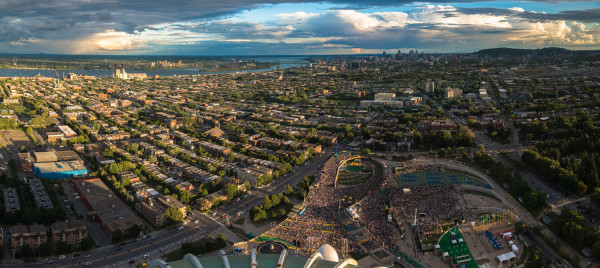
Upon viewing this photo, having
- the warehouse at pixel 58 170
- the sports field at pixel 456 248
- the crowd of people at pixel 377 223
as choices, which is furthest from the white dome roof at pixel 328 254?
the warehouse at pixel 58 170

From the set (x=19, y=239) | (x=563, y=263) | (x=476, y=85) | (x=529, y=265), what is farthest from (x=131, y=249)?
(x=476, y=85)

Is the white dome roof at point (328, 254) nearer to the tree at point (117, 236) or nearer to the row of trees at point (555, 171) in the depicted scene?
the tree at point (117, 236)

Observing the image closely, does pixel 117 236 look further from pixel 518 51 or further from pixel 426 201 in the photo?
pixel 518 51

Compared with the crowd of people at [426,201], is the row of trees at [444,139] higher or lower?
higher

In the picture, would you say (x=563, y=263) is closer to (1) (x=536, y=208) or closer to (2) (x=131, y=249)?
(1) (x=536, y=208)

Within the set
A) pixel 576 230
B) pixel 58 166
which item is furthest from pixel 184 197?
pixel 576 230

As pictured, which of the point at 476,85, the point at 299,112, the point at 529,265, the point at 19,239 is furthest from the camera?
the point at 476,85

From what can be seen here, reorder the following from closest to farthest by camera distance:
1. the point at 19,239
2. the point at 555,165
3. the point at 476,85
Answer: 1. the point at 19,239
2. the point at 555,165
3. the point at 476,85
